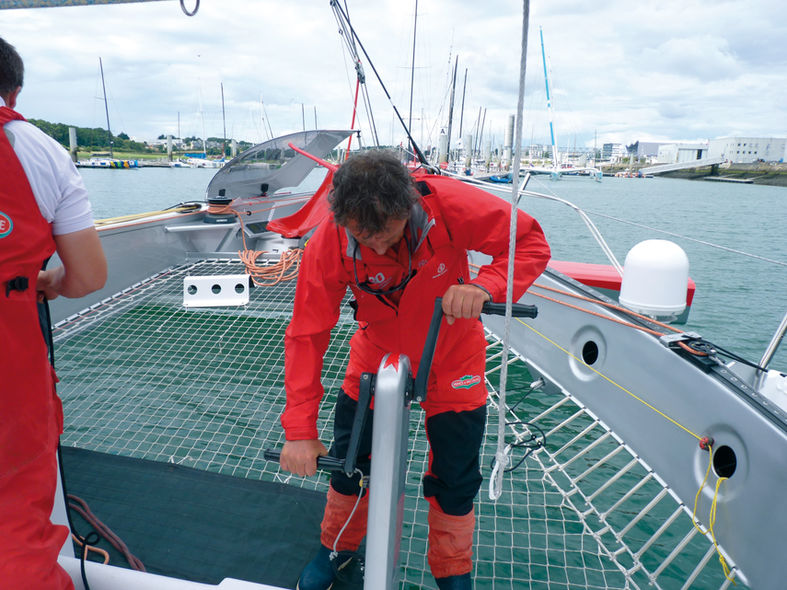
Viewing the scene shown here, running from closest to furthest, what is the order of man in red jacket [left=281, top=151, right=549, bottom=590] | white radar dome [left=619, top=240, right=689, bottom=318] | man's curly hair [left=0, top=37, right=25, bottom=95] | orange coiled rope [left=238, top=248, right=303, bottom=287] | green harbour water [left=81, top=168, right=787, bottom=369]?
man's curly hair [left=0, top=37, right=25, bottom=95] < man in red jacket [left=281, top=151, right=549, bottom=590] < white radar dome [left=619, top=240, right=689, bottom=318] < orange coiled rope [left=238, top=248, right=303, bottom=287] < green harbour water [left=81, top=168, right=787, bottom=369]

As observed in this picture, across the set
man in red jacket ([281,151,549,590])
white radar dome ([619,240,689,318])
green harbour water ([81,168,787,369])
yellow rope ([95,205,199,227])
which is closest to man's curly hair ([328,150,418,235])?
man in red jacket ([281,151,549,590])

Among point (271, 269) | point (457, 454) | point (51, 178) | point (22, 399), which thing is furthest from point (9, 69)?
point (271, 269)

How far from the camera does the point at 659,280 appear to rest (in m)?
2.59

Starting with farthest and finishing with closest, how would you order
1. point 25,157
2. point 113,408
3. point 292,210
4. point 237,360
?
point 292,210 < point 237,360 < point 113,408 < point 25,157

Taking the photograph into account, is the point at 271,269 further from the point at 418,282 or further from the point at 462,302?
the point at 462,302

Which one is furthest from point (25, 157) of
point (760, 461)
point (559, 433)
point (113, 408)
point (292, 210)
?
point (292, 210)

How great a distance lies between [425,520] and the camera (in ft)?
6.77

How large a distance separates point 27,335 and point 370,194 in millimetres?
659

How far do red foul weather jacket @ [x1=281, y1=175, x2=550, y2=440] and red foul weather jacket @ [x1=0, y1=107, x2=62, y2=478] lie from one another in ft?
1.72

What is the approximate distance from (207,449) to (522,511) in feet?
5.01

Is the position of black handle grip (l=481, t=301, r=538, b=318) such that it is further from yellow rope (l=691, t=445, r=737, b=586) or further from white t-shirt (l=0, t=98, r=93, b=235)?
yellow rope (l=691, t=445, r=737, b=586)

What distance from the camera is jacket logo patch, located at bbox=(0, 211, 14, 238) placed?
770mm

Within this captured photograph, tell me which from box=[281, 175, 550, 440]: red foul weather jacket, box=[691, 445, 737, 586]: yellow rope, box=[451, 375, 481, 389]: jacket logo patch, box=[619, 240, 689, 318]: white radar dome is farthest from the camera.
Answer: box=[619, 240, 689, 318]: white radar dome

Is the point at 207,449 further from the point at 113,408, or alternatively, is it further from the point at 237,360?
the point at 237,360
